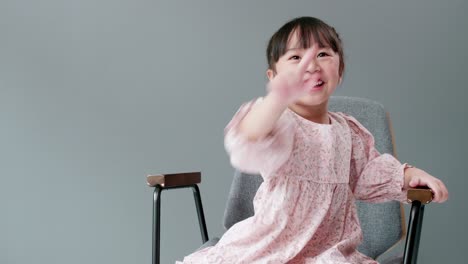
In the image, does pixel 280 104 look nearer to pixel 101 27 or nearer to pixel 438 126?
pixel 438 126

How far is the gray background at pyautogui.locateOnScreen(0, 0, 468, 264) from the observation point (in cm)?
192

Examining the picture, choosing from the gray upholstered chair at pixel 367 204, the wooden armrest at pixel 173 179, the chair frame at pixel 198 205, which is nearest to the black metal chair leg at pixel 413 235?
the chair frame at pixel 198 205

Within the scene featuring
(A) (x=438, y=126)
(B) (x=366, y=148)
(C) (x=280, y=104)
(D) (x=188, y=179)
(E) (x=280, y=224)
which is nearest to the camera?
(C) (x=280, y=104)

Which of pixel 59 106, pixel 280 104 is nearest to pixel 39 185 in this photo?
pixel 59 106

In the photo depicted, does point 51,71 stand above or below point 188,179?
above

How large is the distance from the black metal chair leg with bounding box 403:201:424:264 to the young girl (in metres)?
0.04

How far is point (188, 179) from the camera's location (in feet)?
4.18

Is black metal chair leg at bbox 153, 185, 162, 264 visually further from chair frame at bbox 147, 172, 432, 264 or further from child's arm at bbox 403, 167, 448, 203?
child's arm at bbox 403, 167, 448, 203

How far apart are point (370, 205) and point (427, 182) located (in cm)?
39

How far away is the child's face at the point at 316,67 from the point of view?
997 mm

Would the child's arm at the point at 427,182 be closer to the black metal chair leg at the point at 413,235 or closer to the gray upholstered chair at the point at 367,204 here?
the black metal chair leg at the point at 413,235

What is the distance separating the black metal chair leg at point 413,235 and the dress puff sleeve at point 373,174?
0.39 feet

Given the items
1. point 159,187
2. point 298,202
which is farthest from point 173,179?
point 298,202

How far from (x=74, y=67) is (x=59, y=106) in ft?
0.50
